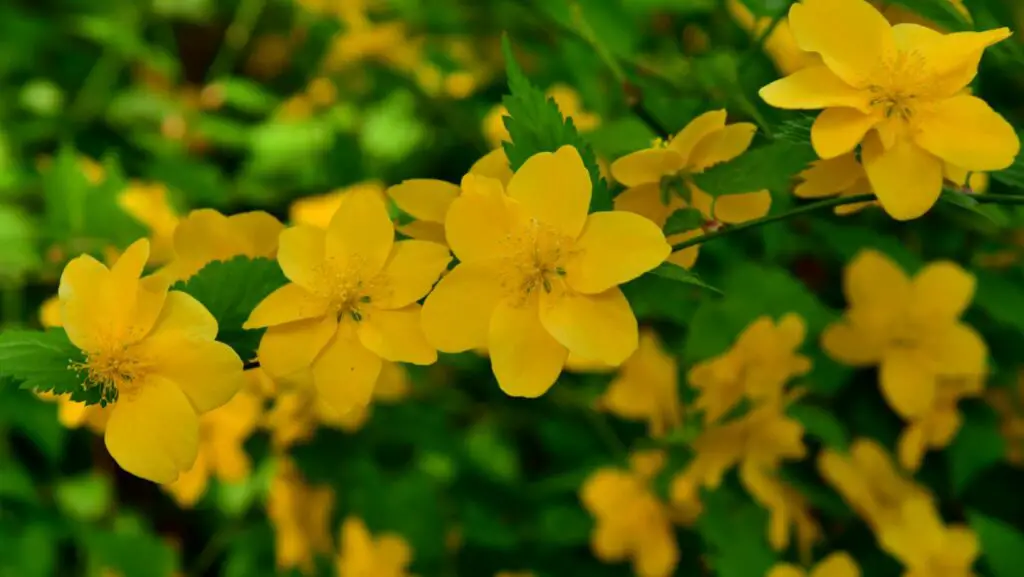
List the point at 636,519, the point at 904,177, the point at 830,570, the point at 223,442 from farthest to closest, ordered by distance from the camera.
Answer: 1. the point at 223,442
2. the point at 636,519
3. the point at 830,570
4. the point at 904,177

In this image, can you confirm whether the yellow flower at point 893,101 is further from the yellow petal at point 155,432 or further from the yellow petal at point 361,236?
the yellow petal at point 155,432

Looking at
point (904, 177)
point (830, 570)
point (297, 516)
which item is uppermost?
point (904, 177)

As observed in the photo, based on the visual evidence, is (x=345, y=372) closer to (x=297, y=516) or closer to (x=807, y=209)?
(x=807, y=209)

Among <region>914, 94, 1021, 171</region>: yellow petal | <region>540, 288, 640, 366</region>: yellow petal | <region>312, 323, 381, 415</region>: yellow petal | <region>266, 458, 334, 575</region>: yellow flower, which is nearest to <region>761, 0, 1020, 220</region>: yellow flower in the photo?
<region>914, 94, 1021, 171</region>: yellow petal

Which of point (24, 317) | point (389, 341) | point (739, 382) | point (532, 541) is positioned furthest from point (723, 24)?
point (24, 317)

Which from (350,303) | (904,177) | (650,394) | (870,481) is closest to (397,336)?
(350,303)

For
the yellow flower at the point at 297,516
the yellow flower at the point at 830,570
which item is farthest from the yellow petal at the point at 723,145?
the yellow flower at the point at 297,516
